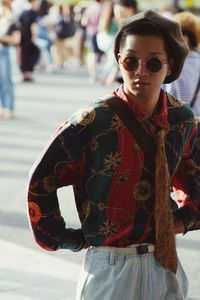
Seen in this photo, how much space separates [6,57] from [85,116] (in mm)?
10041

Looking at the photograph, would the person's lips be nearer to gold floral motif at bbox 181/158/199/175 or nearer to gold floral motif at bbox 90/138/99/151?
gold floral motif at bbox 90/138/99/151

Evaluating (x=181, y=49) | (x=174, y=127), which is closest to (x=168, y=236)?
(x=174, y=127)

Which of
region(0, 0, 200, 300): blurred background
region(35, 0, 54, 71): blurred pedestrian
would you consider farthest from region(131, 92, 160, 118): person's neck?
region(35, 0, 54, 71): blurred pedestrian

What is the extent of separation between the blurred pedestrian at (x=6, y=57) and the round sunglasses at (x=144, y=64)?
9.61 metres

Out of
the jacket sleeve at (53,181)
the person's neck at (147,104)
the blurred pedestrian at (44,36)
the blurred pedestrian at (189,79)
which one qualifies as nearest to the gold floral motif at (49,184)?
the jacket sleeve at (53,181)

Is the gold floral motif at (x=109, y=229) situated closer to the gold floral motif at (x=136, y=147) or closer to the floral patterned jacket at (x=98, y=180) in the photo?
the floral patterned jacket at (x=98, y=180)

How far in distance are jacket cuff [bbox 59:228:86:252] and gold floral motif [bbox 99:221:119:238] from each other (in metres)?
0.14

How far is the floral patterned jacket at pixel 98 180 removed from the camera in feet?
9.09

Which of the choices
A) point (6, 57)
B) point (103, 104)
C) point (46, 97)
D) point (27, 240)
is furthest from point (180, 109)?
point (46, 97)

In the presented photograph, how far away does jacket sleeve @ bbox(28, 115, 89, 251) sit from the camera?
277 centimetres

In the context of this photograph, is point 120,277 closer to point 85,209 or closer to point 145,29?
point 85,209

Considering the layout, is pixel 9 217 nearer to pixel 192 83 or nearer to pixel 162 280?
pixel 192 83

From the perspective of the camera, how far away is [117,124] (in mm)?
2771

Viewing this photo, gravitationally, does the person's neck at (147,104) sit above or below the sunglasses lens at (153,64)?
below
